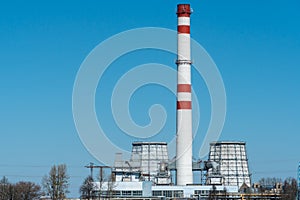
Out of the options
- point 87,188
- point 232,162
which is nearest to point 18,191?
point 87,188

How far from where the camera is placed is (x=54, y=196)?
46406mm

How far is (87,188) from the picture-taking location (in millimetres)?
48344

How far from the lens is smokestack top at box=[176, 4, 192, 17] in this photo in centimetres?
4950

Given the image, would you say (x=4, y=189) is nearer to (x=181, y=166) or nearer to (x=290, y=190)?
(x=181, y=166)

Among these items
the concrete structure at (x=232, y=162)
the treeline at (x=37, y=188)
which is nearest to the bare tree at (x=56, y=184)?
the treeline at (x=37, y=188)

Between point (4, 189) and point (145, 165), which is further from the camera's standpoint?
point (145, 165)

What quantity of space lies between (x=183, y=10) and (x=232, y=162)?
2111cm

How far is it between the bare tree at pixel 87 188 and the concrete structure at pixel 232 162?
17.8 m

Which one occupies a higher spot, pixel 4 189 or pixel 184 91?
pixel 184 91

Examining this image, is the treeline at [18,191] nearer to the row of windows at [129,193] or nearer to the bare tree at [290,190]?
the row of windows at [129,193]

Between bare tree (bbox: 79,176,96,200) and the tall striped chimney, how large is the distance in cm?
614

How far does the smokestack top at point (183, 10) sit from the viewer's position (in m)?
49.5

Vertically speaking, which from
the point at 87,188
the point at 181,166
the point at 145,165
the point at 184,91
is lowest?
the point at 87,188

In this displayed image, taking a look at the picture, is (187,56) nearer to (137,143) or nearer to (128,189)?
(128,189)
